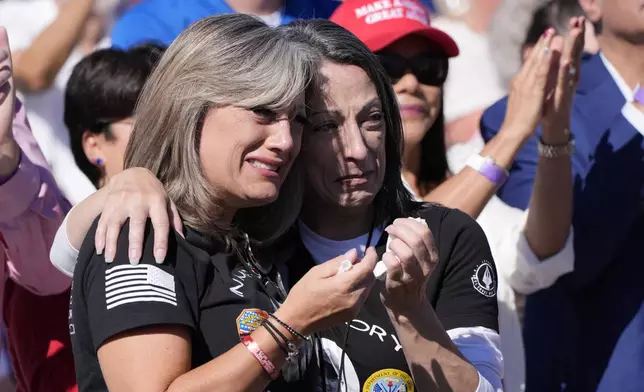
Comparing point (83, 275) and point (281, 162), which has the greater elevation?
point (281, 162)

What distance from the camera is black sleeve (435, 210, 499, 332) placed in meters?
2.16

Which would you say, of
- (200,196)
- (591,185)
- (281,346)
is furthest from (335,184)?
(591,185)

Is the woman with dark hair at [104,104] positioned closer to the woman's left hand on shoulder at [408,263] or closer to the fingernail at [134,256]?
the fingernail at [134,256]

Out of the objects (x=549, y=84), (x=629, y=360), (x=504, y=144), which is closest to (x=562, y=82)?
(x=549, y=84)

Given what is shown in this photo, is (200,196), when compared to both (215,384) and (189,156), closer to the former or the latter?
(189,156)

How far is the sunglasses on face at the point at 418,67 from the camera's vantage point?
3057 millimetres

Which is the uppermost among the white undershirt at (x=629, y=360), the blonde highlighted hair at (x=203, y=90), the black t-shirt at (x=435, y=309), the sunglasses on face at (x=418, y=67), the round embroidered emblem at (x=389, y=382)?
the blonde highlighted hair at (x=203, y=90)

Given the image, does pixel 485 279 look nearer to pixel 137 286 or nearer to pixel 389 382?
pixel 389 382

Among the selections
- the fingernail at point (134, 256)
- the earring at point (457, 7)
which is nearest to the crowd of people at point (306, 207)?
the fingernail at point (134, 256)

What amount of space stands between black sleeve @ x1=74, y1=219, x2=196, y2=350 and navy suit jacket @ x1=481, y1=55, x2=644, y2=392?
5.11ft

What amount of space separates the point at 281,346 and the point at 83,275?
0.40 metres

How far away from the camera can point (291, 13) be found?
3.57 m

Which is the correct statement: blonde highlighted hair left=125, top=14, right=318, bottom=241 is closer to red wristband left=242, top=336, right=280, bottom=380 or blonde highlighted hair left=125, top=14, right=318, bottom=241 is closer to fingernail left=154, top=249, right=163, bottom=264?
fingernail left=154, top=249, right=163, bottom=264

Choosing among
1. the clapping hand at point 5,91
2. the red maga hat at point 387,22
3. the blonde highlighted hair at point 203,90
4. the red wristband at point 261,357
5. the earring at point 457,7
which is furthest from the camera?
the earring at point 457,7
